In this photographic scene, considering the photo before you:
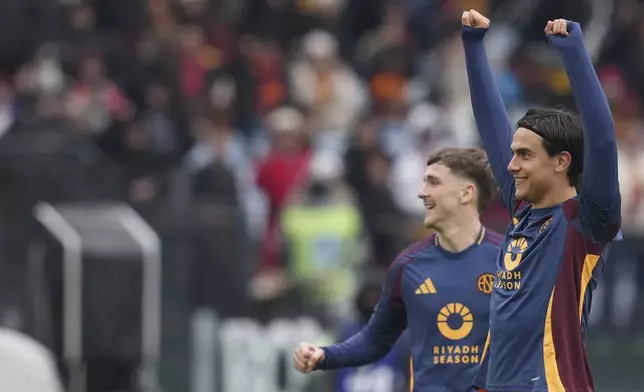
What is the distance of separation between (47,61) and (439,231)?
860 centimetres

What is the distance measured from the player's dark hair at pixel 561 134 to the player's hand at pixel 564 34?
0.30 m

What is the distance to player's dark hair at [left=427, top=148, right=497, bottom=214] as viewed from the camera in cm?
638

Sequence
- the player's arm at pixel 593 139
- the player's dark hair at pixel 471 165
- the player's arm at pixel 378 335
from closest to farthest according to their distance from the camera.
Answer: the player's arm at pixel 593 139, the player's arm at pixel 378 335, the player's dark hair at pixel 471 165

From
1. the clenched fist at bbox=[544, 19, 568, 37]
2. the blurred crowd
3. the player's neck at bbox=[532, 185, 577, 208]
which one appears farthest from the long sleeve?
the blurred crowd

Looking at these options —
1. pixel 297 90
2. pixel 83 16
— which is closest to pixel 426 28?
pixel 297 90

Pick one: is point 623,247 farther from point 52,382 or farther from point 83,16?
point 52,382

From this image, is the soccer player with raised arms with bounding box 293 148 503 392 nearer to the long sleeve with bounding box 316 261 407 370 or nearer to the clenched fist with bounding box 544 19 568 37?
the long sleeve with bounding box 316 261 407 370

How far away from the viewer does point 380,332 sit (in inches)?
251

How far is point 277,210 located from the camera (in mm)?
13672

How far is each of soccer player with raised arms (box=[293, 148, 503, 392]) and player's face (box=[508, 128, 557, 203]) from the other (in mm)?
1091

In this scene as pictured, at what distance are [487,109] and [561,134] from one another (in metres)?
0.62

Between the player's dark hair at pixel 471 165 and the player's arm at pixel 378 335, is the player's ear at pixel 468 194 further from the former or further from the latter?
the player's arm at pixel 378 335

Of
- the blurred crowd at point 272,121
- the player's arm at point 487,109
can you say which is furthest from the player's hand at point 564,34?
the blurred crowd at point 272,121

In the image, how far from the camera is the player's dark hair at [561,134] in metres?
5.12
